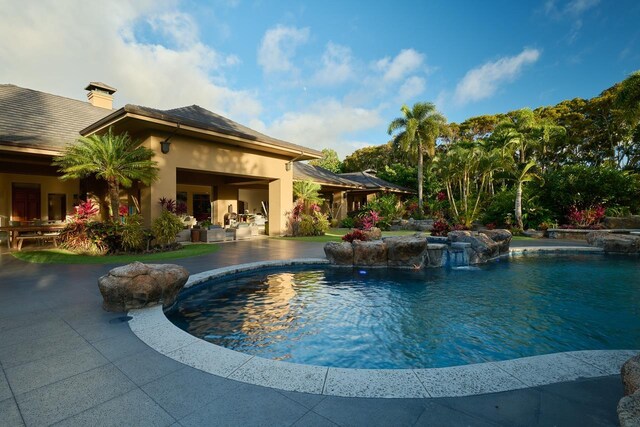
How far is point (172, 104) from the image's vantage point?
2652 centimetres

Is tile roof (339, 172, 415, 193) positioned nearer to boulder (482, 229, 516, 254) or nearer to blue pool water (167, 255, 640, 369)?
boulder (482, 229, 516, 254)

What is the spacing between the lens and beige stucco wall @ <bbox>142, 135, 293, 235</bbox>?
10758 millimetres

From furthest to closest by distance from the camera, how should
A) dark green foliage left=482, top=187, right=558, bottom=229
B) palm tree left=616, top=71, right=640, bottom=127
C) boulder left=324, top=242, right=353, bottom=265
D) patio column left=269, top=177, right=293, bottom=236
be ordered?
1. dark green foliage left=482, top=187, right=558, bottom=229
2. patio column left=269, top=177, right=293, bottom=236
3. palm tree left=616, top=71, right=640, bottom=127
4. boulder left=324, top=242, right=353, bottom=265

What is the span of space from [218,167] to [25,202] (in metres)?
9.60

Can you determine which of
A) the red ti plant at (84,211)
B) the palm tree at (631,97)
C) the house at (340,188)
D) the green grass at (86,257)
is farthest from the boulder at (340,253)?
the palm tree at (631,97)

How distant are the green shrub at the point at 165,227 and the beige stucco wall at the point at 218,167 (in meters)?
0.56

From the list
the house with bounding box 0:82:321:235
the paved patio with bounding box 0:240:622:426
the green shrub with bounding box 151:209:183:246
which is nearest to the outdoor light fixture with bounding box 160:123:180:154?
the house with bounding box 0:82:321:235

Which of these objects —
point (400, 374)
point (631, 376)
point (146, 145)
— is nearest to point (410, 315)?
point (400, 374)

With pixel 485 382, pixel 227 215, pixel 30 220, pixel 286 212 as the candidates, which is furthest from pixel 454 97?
pixel 30 220

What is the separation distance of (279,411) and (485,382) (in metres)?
1.73

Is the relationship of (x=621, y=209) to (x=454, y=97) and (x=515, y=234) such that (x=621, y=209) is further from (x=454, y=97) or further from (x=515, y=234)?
(x=454, y=97)

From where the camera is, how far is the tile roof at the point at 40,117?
10429 millimetres

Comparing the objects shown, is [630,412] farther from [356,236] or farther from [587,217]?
[587,217]

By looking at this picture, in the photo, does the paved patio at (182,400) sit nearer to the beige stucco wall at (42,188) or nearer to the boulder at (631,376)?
the boulder at (631,376)
